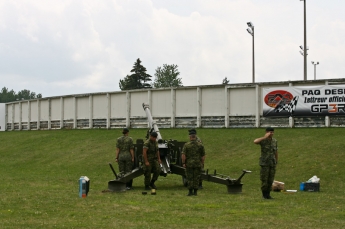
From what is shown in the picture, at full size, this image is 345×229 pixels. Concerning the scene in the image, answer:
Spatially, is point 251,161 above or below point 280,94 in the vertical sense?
below

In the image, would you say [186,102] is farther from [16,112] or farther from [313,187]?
[16,112]

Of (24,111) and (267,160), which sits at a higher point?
(24,111)

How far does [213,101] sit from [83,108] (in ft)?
40.3

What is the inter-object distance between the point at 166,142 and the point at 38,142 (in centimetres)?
2214

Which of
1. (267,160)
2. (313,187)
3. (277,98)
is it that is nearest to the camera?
(267,160)

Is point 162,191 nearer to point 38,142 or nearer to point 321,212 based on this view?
point 321,212

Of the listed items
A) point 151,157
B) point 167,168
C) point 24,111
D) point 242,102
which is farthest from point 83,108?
point 151,157

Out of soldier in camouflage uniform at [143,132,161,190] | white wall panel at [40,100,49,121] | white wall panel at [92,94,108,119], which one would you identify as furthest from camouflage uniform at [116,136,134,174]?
white wall panel at [40,100,49,121]

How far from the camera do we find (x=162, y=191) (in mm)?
18578

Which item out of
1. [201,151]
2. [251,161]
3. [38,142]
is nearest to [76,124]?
[38,142]

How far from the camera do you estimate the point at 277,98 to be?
101ft

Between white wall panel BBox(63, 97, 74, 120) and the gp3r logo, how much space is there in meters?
20.0

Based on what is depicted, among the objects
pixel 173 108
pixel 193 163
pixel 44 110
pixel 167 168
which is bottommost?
pixel 167 168

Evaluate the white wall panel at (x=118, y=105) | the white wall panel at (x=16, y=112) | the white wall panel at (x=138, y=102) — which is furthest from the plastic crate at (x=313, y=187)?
the white wall panel at (x=16, y=112)
